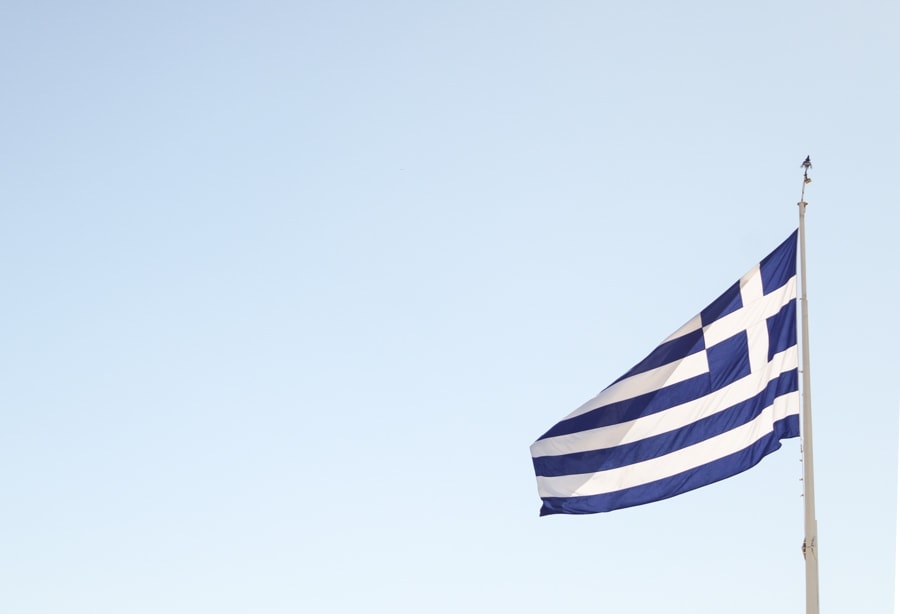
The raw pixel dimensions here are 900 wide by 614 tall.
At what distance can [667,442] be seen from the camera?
74.2 ft

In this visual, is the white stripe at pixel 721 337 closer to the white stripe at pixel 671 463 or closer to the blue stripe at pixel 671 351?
the blue stripe at pixel 671 351

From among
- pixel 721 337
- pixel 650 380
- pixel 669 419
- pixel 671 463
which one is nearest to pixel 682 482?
pixel 671 463

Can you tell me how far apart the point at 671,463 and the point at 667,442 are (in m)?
0.38

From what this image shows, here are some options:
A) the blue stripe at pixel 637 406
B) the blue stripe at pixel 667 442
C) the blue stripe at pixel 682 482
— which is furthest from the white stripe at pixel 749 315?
the blue stripe at pixel 682 482

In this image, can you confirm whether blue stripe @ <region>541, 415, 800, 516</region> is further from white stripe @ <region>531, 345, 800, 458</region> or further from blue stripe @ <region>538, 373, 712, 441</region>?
blue stripe @ <region>538, 373, 712, 441</region>

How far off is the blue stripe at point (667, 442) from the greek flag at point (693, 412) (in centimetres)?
2

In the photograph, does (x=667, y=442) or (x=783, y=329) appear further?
(x=667, y=442)

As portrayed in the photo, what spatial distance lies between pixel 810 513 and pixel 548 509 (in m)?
5.14

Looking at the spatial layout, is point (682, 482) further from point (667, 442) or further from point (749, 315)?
point (749, 315)

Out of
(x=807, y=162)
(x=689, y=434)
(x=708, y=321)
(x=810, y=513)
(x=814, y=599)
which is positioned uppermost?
(x=807, y=162)

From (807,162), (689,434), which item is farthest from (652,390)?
(807,162)

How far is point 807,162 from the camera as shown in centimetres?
2231

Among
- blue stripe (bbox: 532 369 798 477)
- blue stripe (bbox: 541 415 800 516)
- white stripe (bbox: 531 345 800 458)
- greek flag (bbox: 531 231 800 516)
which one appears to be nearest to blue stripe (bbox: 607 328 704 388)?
greek flag (bbox: 531 231 800 516)

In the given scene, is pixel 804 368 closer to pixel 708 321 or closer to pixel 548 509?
pixel 708 321
